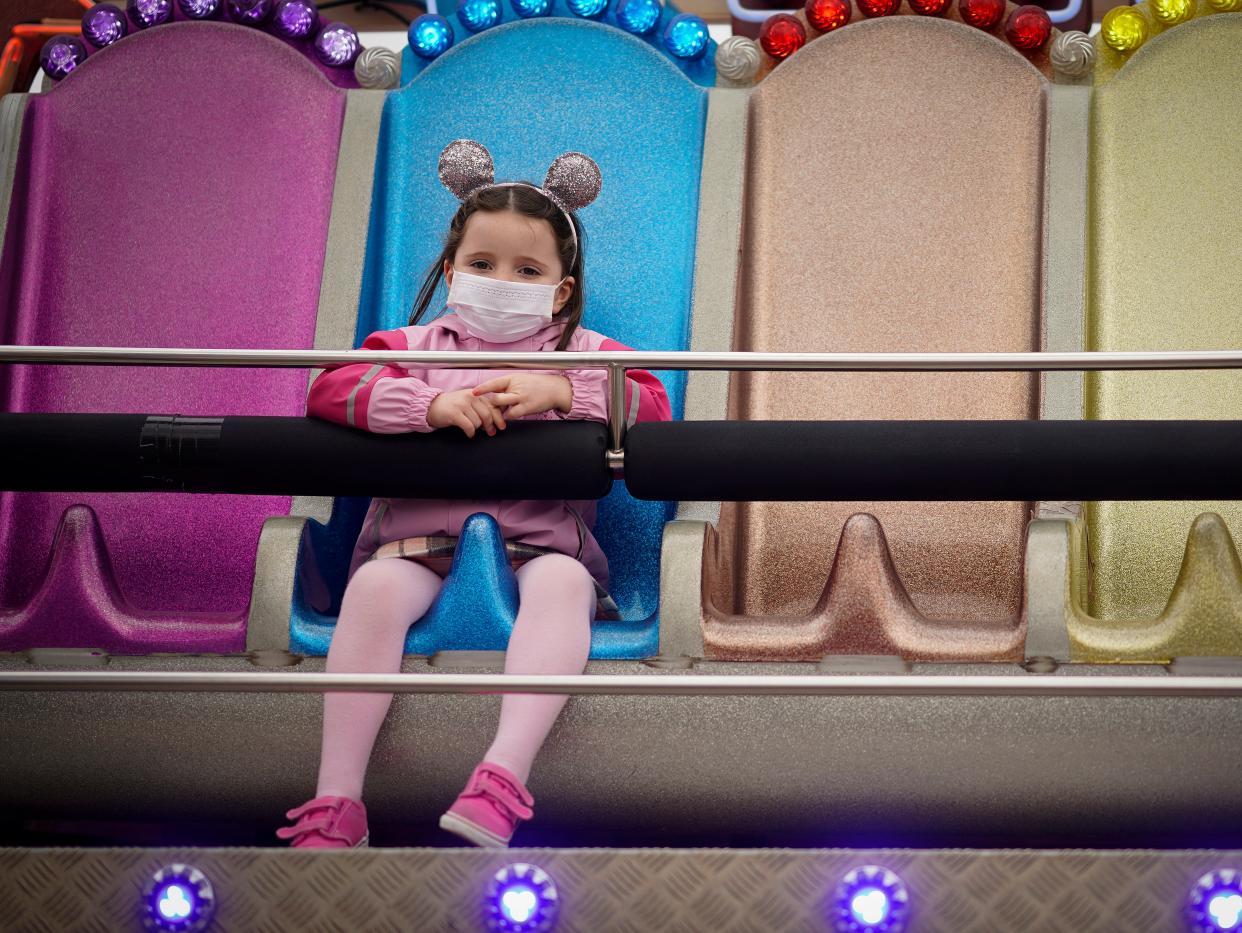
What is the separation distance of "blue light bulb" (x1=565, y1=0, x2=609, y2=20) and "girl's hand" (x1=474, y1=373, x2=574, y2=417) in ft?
2.44

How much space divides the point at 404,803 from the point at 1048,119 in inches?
46.6

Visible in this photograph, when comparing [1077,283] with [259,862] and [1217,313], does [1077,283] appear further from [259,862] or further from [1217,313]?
[259,862]

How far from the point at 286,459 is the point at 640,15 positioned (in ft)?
3.15

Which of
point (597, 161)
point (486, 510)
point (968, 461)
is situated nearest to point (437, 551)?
point (486, 510)

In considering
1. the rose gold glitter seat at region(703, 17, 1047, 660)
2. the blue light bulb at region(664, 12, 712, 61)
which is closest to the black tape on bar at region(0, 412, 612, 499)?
the rose gold glitter seat at region(703, 17, 1047, 660)

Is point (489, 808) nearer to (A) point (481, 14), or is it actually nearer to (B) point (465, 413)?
(B) point (465, 413)

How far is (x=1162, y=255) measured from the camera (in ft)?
5.19

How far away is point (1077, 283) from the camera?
1.59 metres

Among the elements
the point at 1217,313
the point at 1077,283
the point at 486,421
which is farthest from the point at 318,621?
the point at 1217,313

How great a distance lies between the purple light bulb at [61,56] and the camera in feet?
5.95

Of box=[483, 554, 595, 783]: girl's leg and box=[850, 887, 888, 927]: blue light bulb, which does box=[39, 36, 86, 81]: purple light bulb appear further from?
box=[850, 887, 888, 927]: blue light bulb

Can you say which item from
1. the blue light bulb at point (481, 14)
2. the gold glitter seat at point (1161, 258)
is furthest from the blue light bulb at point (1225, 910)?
the blue light bulb at point (481, 14)

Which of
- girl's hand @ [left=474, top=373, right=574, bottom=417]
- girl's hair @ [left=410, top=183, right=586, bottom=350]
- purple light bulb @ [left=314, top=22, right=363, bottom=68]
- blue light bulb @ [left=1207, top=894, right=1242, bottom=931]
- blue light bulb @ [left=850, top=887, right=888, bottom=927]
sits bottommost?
blue light bulb @ [left=850, top=887, right=888, bottom=927]

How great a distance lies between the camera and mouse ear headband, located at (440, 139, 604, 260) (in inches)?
64.4
